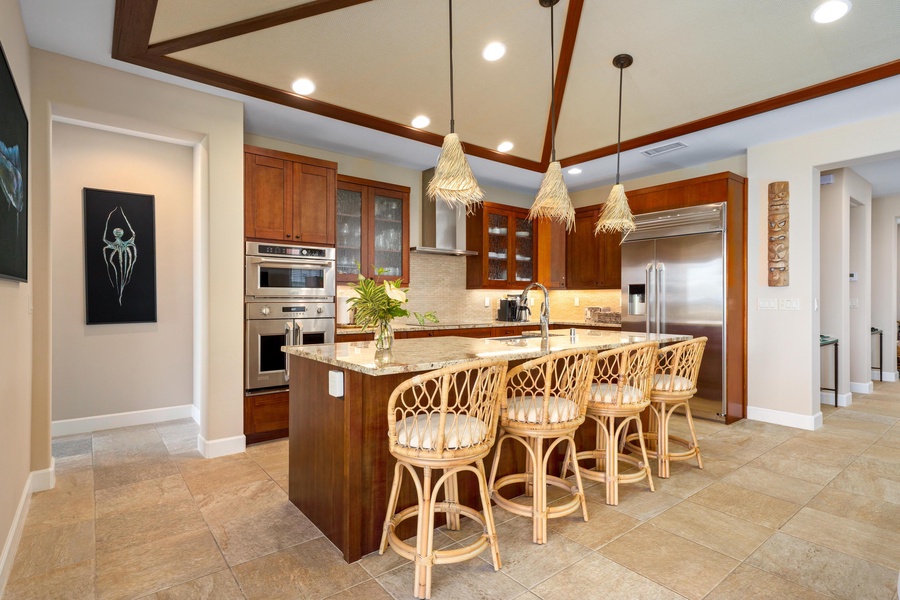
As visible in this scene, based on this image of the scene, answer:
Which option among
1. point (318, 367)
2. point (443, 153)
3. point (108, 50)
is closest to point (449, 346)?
point (318, 367)

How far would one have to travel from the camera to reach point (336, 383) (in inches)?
86.4

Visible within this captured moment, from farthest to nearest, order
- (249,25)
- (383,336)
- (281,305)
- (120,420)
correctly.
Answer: (120,420), (281,305), (249,25), (383,336)

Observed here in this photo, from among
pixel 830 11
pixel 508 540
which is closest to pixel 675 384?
pixel 508 540

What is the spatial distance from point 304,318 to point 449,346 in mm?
1738

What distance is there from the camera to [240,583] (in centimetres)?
197

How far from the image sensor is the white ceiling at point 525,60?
2961 millimetres

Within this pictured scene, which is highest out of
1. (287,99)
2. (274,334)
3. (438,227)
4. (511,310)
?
(287,99)

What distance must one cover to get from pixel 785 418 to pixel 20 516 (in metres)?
5.76

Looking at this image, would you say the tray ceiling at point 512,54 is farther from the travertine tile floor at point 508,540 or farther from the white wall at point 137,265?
the travertine tile floor at point 508,540

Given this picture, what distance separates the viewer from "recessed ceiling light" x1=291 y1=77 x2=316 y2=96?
136 inches

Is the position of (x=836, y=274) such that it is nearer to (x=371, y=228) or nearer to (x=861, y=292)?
(x=861, y=292)

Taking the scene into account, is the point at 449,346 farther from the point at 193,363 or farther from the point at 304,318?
the point at 193,363

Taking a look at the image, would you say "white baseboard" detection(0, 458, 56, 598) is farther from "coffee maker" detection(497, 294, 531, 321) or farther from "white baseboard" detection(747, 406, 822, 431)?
"white baseboard" detection(747, 406, 822, 431)

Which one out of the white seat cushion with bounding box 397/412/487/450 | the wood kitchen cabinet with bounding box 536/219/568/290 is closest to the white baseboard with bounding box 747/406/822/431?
the wood kitchen cabinet with bounding box 536/219/568/290
